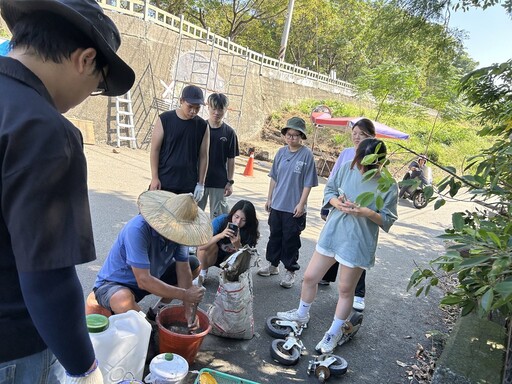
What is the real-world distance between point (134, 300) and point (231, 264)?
0.76 meters

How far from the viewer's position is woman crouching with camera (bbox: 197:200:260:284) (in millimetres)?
3469

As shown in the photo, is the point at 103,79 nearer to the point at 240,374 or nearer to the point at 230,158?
the point at 240,374

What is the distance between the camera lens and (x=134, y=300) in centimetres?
244

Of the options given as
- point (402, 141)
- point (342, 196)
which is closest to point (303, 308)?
point (342, 196)

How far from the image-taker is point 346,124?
11.6m

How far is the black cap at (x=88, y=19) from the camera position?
86 cm

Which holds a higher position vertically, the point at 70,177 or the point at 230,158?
the point at 70,177

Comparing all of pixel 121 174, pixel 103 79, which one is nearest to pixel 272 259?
pixel 103 79

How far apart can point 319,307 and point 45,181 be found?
3.46m

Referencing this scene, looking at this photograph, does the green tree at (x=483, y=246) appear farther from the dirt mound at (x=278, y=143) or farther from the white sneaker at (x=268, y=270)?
the dirt mound at (x=278, y=143)

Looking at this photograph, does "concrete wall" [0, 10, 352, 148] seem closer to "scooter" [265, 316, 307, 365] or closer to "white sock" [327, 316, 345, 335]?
"scooter" [265, 316, 307, 365]


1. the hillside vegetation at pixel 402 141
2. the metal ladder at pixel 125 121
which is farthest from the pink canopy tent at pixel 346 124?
the metal ladder at pixel 125 121

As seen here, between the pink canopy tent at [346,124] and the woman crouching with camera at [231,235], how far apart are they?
7217mm

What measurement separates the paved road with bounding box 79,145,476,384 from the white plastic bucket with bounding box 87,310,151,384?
45 centimetres
